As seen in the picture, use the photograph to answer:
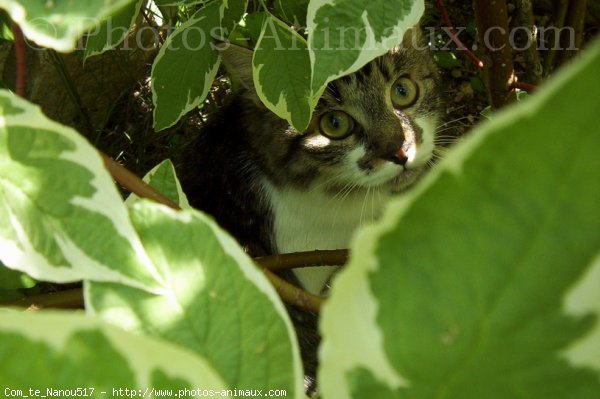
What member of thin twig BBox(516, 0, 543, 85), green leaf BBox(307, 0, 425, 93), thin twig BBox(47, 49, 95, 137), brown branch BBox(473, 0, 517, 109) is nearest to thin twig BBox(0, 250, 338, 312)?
green leaf BBox(307, 0, 425, 93)

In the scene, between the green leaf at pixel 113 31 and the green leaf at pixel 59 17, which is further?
the green leaf at pixel 113 31

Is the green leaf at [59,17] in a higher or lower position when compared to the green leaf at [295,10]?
lower

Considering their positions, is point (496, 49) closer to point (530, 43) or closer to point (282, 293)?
point (530, 43)

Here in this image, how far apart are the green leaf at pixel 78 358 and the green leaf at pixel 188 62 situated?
85 cm

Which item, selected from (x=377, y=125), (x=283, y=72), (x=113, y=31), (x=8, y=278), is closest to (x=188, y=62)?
(x=113, y=31)

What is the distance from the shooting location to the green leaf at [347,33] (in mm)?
743

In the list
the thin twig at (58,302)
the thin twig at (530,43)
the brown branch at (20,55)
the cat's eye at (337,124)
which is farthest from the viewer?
the cat's eye at (337,124)

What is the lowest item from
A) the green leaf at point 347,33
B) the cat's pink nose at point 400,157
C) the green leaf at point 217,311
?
the green leaf at point 217,311

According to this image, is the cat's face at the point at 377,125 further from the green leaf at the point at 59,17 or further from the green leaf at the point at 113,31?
the green leaf at the point at 59,17

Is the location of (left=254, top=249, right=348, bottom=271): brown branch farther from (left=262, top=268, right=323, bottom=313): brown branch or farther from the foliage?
the foliage

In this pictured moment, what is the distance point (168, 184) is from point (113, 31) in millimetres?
470

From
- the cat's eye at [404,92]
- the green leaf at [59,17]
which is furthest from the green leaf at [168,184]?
the cat's eye at [404,92]

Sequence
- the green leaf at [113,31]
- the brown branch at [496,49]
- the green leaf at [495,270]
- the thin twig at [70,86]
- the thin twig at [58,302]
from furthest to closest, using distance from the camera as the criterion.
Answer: the thin twig at [70,86], the green leaf at [113,31], the brown branch at [496,49], the thin twig at [58,302], the green leaf at [495,270]

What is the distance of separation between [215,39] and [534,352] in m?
0.97
